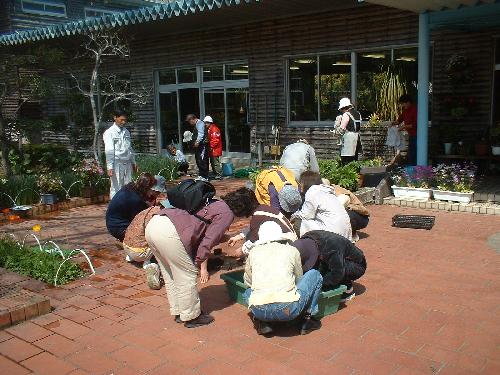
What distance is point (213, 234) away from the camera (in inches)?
177

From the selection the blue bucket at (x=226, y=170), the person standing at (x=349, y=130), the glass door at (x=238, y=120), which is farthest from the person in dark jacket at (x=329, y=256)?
the glass door at (x=238, y=120)

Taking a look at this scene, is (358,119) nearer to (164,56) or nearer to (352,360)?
(352,360)

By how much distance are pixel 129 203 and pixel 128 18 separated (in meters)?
8.24

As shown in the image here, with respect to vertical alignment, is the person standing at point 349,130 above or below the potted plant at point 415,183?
above

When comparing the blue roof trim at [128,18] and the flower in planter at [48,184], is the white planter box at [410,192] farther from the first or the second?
the flower in planter at [48,184]

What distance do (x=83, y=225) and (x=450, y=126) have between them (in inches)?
287

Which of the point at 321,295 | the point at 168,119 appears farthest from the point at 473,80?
the point at 168,119

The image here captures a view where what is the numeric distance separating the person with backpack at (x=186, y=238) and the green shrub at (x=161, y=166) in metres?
7.09

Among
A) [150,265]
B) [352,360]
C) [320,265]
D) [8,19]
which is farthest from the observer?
[8,19]

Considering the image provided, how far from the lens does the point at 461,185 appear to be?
8086 millimetres

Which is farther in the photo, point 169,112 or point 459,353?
point 169,112

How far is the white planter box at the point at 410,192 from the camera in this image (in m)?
8.49

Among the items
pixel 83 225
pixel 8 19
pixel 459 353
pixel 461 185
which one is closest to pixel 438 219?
pixel 461 185

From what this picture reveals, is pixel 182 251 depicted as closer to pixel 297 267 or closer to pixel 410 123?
pixel 297 267
